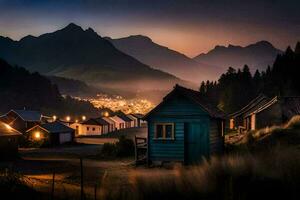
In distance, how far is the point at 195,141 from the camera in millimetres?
34188

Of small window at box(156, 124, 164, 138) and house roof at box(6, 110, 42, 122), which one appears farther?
house roof at box(6, 110, 42, 122)

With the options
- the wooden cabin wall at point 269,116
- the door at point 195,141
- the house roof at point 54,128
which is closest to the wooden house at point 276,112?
the wooden cabin wall at point 269,116

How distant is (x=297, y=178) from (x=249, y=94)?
11009 centimetres

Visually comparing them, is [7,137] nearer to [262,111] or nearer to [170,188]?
[262,111]

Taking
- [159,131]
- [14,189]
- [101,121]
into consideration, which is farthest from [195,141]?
[101,121]

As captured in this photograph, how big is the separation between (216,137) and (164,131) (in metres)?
4.59

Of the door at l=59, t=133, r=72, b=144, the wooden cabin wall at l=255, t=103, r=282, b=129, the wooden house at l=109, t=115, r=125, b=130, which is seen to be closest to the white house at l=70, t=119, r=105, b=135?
the wooden house at l=109, t=115, r=125, b=130

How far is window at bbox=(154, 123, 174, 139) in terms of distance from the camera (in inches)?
1363

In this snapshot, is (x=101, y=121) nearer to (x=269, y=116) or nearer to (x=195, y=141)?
(x=269, y=116)

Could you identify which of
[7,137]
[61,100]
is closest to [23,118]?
[7,137]

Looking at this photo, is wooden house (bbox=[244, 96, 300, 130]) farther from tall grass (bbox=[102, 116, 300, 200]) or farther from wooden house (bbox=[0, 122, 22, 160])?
tall grass (bbox=[102, 116, 300, 200])

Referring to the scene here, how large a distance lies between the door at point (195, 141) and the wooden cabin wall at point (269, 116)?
89.1ft

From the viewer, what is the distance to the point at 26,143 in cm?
7150

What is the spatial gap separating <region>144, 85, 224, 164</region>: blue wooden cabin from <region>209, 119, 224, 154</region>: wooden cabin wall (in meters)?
0.07
